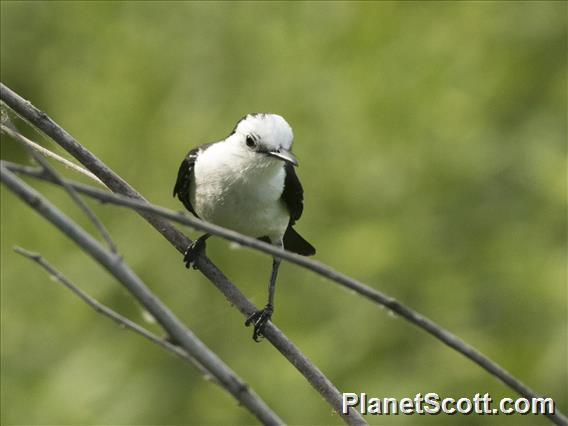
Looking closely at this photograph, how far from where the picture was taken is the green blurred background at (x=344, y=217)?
4.29 m

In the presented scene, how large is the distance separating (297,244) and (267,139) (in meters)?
0.83

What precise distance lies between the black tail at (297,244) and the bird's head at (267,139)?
0.71 m

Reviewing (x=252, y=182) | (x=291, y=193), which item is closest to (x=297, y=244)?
(x=291, y=193)

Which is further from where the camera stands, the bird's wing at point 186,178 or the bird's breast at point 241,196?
the bird's wing at point 186,178

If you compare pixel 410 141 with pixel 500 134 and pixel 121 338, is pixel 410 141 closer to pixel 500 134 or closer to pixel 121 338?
pixel 500 134

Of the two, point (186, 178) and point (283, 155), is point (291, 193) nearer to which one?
point (283, 155)

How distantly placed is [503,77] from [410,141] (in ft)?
2.08

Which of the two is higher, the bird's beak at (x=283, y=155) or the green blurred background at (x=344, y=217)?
the green blurred background at (x=344, y=217)

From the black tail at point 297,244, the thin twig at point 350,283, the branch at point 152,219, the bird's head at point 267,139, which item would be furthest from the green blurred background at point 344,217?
the thin twig at point 350,283

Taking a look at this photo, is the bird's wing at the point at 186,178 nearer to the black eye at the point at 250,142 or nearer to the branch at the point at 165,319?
the black eye at the point at 250,142

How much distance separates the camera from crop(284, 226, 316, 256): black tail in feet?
12.6

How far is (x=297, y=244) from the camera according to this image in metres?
3.87

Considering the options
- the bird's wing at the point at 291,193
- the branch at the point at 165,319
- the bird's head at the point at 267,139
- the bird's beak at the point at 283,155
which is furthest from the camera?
the bird's wing at the point at 291,193

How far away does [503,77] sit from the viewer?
197 inches
